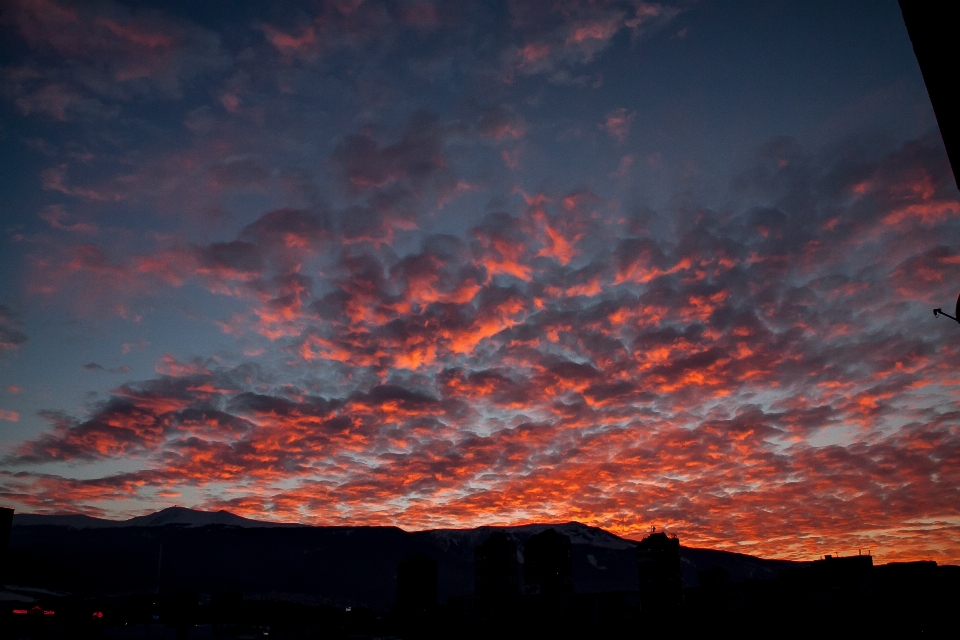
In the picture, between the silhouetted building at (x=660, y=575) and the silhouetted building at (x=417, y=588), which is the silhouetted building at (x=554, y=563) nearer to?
the silhouetted building at (x=660, y=575)

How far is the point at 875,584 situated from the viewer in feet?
314

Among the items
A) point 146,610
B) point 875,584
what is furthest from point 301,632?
point 875,584

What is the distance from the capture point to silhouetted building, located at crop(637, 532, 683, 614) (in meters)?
102

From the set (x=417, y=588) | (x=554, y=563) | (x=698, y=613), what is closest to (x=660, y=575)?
(x=698, y=613)

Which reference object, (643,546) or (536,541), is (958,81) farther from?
(536,541)

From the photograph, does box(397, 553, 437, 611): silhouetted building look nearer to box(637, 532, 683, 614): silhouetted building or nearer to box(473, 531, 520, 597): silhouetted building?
box(473, 531, 520, 597): silhouetted building

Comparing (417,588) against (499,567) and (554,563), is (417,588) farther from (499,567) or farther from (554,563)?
(554,563)

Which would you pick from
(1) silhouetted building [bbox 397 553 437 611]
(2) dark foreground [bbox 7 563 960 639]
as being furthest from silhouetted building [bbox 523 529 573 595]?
(1) silhouetted building [bbox 397 553 437 611]

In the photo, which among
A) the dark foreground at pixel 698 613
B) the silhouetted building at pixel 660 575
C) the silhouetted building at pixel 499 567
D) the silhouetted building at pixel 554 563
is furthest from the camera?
the silhouetted building at pixel 499 567

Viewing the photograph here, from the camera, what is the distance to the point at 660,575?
10344 cm

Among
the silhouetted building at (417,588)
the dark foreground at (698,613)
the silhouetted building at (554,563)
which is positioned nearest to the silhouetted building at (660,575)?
the dark foreground at (698,613)

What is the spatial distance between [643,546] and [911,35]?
108 meters

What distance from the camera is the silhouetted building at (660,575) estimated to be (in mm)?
102188

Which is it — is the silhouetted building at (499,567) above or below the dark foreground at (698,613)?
above
